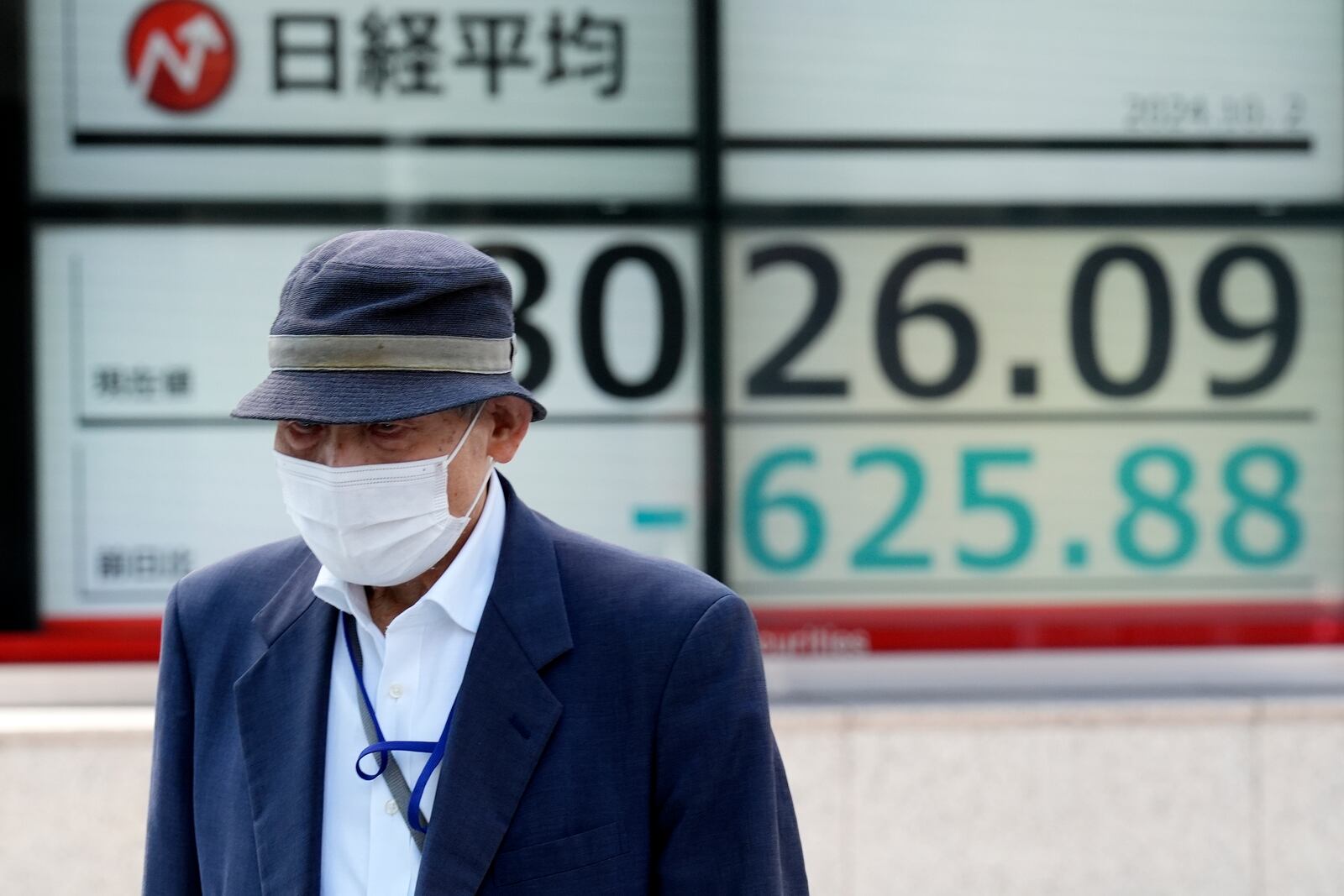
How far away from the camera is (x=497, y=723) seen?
5.32 feet

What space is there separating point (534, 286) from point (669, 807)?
10.4 ft

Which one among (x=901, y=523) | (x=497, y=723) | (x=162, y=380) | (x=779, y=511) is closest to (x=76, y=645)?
(x=162, y=380)

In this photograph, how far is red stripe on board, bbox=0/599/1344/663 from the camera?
4.52 metres

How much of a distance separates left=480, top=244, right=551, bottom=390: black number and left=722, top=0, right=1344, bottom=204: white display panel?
673 millimetres

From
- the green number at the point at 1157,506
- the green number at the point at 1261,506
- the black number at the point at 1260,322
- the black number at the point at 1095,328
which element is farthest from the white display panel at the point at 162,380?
the green number at the point at 1261,506

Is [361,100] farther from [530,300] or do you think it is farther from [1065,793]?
[1065,793]

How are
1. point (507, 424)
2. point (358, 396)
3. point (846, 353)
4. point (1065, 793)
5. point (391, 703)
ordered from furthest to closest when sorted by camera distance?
point (846, 353)
point (1065, 793)
point (507, 424)
point (391, 703)
point (358, 396)

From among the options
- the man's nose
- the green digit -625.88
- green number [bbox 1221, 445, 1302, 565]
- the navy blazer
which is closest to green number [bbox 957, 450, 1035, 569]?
the green digit -625.88

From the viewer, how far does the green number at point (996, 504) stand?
4.71 metres

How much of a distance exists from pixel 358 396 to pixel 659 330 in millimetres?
3065

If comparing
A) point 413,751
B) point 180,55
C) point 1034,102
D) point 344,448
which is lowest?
point 413,751

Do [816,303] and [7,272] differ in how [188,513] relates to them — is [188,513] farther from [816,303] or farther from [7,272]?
[816,303]

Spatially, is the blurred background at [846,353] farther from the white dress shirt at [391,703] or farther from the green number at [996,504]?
the white dress shirt at [391,703]

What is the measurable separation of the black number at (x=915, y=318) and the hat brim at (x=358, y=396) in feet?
10.5
